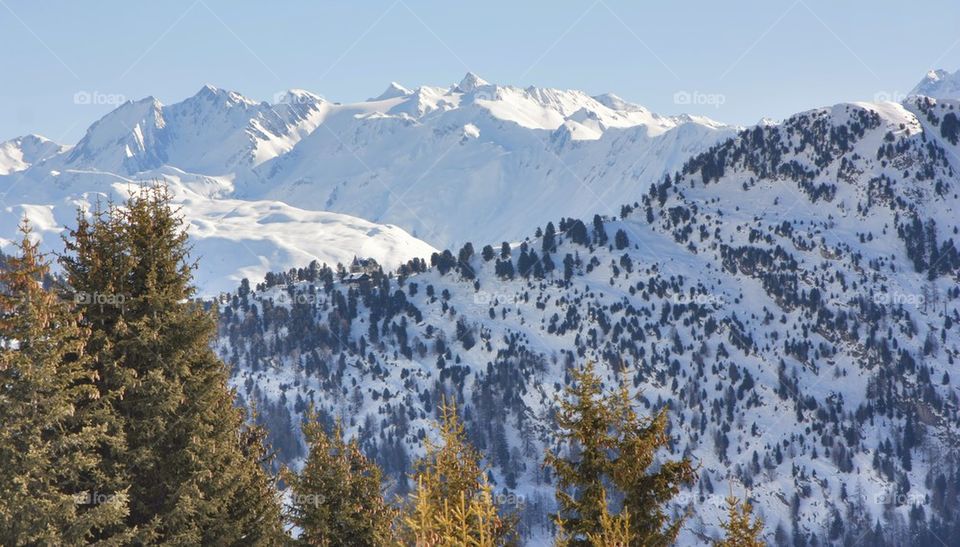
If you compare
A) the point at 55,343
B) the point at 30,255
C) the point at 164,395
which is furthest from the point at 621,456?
the point at 30,255

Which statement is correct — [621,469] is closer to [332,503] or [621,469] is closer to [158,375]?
[332,503]

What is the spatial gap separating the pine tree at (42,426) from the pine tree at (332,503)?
906 cm

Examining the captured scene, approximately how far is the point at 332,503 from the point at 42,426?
12842mm

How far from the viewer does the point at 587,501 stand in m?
27.7

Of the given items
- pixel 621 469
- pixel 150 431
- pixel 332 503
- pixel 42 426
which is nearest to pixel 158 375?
pixel 150 431

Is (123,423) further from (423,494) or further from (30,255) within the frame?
(423,494)

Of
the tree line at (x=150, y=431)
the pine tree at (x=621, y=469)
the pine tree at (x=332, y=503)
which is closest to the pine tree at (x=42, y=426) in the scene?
the tree line at (x=150, y=431)

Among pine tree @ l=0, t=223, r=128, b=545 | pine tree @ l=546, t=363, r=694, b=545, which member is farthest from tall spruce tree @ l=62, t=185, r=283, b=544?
pine tree @ l=546, t=363, r=694, b=545

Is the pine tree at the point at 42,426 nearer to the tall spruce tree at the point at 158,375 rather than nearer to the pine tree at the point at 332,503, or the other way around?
Answer: the tall spruce tree at the point at 158,375

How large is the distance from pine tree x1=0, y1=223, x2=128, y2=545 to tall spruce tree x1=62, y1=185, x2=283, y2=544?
4.35 ft

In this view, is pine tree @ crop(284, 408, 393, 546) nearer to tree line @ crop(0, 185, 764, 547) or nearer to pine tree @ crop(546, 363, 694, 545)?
tree line @ crop(0, 185, 764, 547)

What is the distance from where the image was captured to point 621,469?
2719cm

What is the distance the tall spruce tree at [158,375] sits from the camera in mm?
29281

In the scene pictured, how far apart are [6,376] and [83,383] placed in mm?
3100
